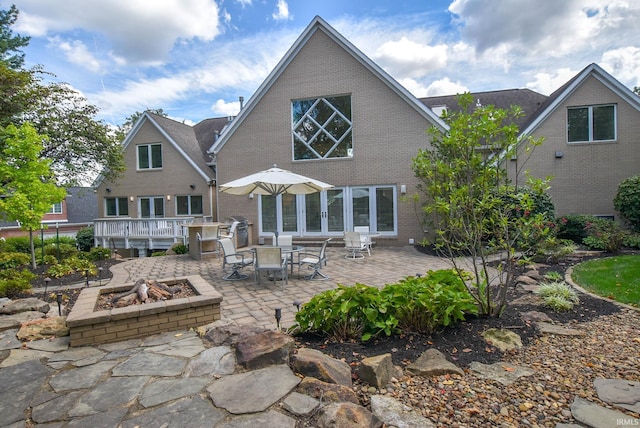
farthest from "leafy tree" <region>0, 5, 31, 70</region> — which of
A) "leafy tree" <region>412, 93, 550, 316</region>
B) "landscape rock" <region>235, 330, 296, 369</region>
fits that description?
"leafy tree" <region>412, 93, 550, 316</region>

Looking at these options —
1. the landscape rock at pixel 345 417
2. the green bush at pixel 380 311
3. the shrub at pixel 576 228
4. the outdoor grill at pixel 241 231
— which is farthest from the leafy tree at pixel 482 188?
the outdoor grill at pixel 241 231

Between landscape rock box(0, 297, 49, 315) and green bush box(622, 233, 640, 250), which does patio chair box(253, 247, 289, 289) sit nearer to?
landscape rock box(0, 297, 49, 315)

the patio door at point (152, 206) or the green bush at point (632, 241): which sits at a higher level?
the patio door at point (152, 206)

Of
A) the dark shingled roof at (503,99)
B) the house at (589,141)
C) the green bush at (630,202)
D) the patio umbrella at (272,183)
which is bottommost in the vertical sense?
the green bush at (630,202)

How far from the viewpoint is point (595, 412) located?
7.18 feet

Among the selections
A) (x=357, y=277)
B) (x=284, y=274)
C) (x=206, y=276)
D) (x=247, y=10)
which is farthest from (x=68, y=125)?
(x=357, y=277)

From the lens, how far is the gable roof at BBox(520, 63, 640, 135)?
466 inches

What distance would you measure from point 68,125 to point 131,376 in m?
16.6

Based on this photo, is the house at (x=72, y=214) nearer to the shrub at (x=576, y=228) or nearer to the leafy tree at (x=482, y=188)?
the leafy tree at (x=482, y=188)

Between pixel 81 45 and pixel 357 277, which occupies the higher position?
pixel 81 45

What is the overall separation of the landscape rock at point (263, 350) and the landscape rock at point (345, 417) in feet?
2.75

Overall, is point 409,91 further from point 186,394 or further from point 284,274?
point 186,394

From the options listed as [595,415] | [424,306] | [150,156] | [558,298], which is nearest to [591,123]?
[558,298]

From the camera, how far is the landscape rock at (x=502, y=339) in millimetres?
3184
